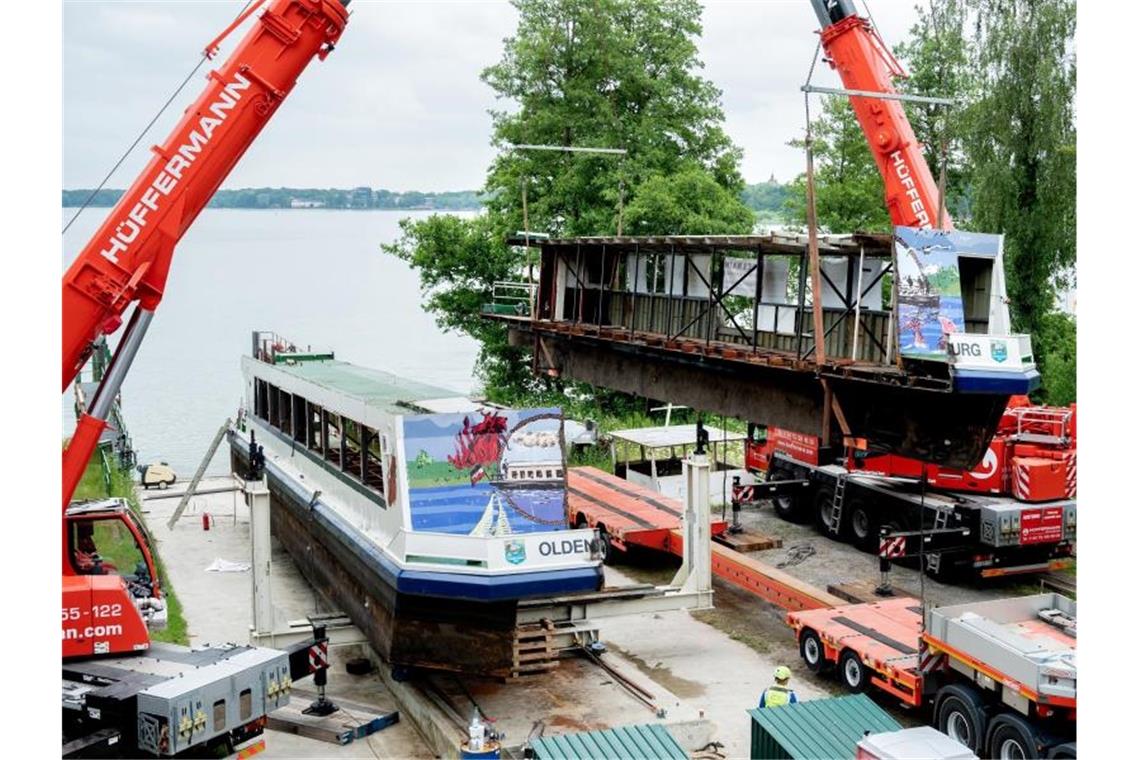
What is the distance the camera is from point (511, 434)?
13.8 m

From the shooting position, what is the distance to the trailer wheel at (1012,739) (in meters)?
11.8

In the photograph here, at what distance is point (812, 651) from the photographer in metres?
15.6

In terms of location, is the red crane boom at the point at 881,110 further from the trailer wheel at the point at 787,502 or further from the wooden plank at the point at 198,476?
the wooden plank at the point at 198,476

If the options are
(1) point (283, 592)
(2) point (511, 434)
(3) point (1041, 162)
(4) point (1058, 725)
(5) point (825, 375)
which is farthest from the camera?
(3) point (1041, 162)

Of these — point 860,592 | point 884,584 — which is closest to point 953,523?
point 884,584

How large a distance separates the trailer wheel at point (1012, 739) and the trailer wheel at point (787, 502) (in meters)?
10.9

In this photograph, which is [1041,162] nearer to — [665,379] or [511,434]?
[665,379]

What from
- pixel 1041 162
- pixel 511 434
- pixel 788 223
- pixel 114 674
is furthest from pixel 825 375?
pixel 788 223

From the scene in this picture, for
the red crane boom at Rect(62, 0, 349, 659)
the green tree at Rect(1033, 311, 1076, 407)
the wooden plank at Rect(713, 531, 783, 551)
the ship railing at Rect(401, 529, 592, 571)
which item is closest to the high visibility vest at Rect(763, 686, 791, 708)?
the ship railing at Rect(401, 529, 592, 571)

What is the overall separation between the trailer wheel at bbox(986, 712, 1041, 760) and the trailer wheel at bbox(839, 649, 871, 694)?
90.8 inches

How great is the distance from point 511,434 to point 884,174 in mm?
8295

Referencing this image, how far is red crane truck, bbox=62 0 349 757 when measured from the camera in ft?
39.6

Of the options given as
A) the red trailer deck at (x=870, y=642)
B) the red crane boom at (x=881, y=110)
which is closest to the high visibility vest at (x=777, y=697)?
the red trailer deck at (x=870, y=642)

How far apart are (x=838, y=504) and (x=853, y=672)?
724cm
